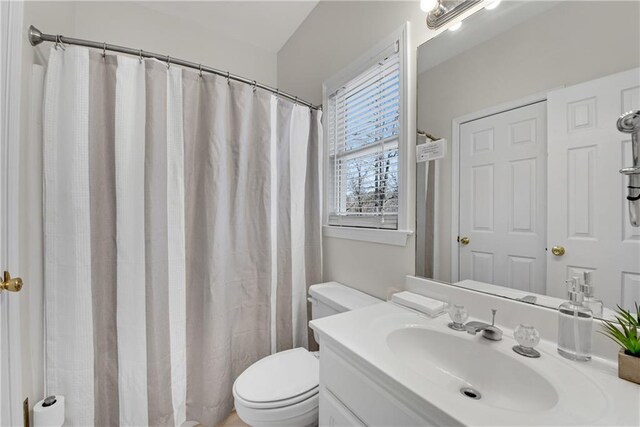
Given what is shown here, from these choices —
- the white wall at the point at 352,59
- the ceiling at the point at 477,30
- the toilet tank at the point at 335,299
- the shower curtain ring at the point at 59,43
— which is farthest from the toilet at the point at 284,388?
the shower curtain ring at the point at 59,43

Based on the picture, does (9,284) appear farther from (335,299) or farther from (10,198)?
(335,299)

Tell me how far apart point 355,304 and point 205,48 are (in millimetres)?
2156

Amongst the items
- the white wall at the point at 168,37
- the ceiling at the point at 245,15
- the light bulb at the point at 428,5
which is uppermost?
the ceiling at the point at 245,15

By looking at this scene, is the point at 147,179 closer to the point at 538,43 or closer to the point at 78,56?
the point at 78,56

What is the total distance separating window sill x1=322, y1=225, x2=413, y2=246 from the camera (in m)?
1.25

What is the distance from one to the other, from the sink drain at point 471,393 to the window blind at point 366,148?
0.71 metres

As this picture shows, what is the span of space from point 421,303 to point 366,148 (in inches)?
33.7

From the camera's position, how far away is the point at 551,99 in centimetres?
81

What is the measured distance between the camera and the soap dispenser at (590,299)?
69 centimetres

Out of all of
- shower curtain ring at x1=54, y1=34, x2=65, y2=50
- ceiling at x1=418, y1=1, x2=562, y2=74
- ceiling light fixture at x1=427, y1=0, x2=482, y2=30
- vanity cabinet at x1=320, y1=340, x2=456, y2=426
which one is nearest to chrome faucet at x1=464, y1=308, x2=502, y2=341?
vanity cabinet at x1=320, y1=340, x2=456, y2=426

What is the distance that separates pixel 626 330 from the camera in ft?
2.02

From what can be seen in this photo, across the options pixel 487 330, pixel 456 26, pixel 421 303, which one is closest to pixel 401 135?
pixel 456 26

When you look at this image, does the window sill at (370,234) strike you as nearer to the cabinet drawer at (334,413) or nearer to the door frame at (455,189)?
the door frame at (455,189)

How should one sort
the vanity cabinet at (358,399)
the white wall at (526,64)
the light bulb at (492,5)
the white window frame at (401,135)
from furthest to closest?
the white window frame at (401,135), the light bulb at (492,5), the white wall at (526,64), the vanity cabinet at (358,399)
